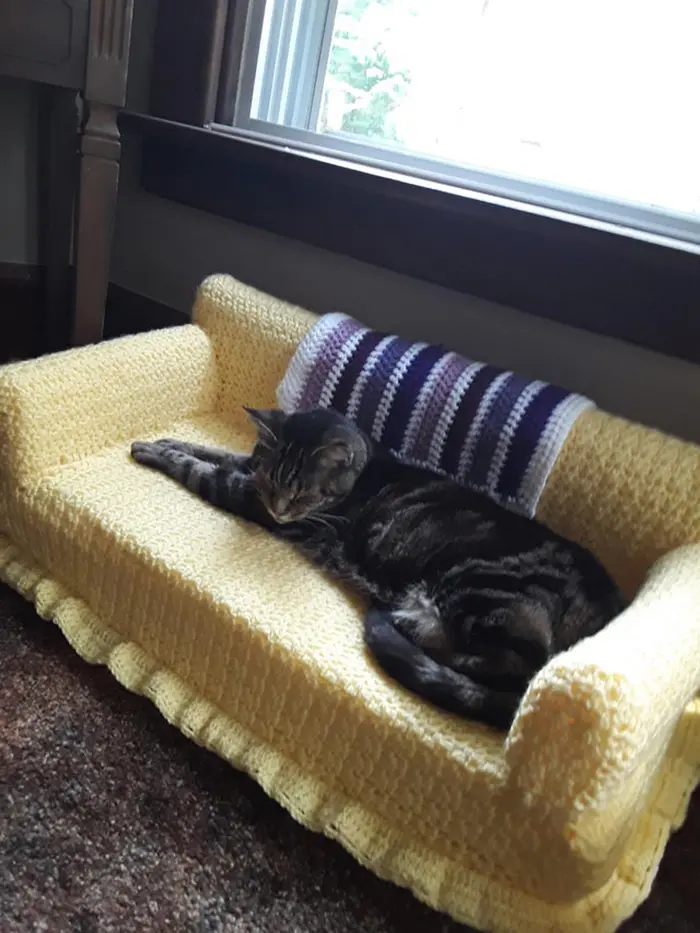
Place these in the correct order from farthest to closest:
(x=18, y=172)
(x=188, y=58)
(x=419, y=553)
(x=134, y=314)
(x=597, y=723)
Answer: (x=134, y=314) → (x=18, y=172) → (x=188, y=58) → (x=419, y=553) → (x=597, y=723)

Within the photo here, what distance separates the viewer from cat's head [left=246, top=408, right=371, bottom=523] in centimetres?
121

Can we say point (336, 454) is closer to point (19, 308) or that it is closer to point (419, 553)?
point (419, 553)

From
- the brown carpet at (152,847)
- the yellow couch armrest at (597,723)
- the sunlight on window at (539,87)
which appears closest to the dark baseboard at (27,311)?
the sunlight on window at (539,87)

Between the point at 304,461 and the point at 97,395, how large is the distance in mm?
376

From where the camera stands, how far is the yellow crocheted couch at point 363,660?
84cm

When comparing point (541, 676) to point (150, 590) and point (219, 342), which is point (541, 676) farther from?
point (219, 342)

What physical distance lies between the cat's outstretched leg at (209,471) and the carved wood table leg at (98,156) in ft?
1.32

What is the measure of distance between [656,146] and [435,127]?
0.43 meters

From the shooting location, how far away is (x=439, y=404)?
1.29m

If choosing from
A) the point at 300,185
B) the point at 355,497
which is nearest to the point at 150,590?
the point at 355,497

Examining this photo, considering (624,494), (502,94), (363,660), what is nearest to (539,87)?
(502,94)

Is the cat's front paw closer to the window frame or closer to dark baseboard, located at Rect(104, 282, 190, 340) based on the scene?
the window frame

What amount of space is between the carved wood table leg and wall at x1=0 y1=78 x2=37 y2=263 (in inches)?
20.4

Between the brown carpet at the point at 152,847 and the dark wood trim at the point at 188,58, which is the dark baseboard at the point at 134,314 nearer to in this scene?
the dark wood trim at the point at 188,58
